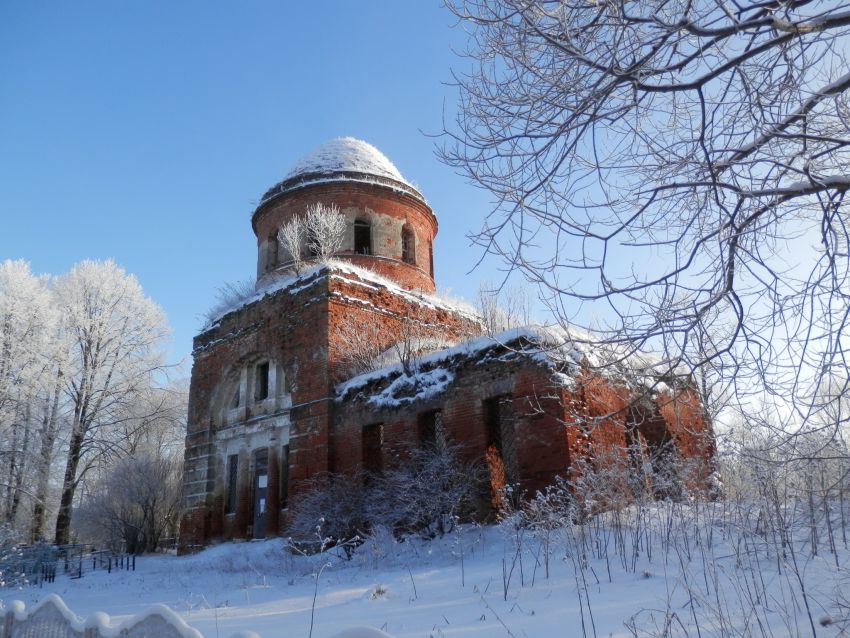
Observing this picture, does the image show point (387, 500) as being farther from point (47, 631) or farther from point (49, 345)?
point (49, 345)

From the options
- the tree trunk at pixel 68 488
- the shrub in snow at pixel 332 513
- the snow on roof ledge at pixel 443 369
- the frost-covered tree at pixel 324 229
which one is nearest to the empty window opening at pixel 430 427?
the snow on roof ledge at pixel 443 369

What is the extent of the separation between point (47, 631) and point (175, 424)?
1039 inches

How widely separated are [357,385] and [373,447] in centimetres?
142

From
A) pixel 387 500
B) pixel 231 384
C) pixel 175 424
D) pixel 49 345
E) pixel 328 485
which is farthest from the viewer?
pixel 175 424

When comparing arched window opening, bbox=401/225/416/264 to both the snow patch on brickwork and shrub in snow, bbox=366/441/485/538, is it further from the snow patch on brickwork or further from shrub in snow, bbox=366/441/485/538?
shrub in snow, bbox=366/441/485/538

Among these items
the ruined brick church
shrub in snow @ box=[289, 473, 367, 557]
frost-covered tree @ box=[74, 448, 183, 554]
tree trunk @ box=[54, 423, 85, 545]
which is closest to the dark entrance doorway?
the ruined brick church

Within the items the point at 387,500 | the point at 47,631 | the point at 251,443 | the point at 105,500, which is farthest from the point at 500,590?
the point at 105,500

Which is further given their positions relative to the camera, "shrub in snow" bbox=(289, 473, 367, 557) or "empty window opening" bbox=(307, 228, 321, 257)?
"empty window opening" bbox=(307, 228, 321, 257)

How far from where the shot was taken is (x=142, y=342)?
2572cm

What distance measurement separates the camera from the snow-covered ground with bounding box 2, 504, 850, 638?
435 centimetres

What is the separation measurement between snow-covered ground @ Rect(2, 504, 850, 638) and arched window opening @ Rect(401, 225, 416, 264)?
1039 cm

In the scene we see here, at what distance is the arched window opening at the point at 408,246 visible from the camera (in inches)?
782

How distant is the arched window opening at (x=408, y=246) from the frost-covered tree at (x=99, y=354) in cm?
1244

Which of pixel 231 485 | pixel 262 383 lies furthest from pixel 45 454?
pixel 262 383
